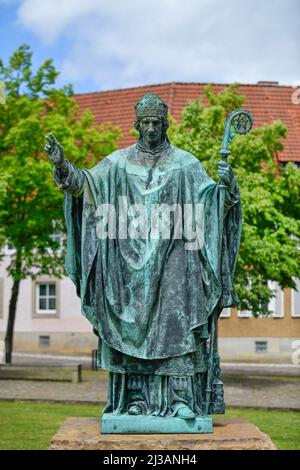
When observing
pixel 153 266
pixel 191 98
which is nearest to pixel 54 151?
pixel 153 266

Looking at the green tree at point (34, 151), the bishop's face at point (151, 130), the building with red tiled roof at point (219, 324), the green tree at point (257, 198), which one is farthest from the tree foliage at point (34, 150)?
the bishop's face at point (151, 130)

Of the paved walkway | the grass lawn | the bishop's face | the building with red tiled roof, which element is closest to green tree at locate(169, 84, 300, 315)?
the paved walkway

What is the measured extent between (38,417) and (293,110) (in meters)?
28.3

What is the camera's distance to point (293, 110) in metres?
43.4

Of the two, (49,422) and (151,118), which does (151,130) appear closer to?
(151,118)

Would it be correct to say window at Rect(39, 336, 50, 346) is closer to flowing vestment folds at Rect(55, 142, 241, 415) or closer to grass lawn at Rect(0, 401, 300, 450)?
grass lawn at Rect(0, 401, 300, 450)

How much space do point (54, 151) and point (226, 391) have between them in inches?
654

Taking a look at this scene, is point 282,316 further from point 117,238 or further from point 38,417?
point 117,238

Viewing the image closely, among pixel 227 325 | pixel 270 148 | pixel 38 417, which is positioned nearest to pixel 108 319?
pixel 38 417

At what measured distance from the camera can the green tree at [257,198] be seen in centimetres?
2506

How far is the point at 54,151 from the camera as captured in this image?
8008 mm

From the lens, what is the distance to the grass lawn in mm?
14570

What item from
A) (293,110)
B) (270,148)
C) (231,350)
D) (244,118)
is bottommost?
(231,350)

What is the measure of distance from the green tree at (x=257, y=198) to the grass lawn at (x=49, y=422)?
6.53 meters
